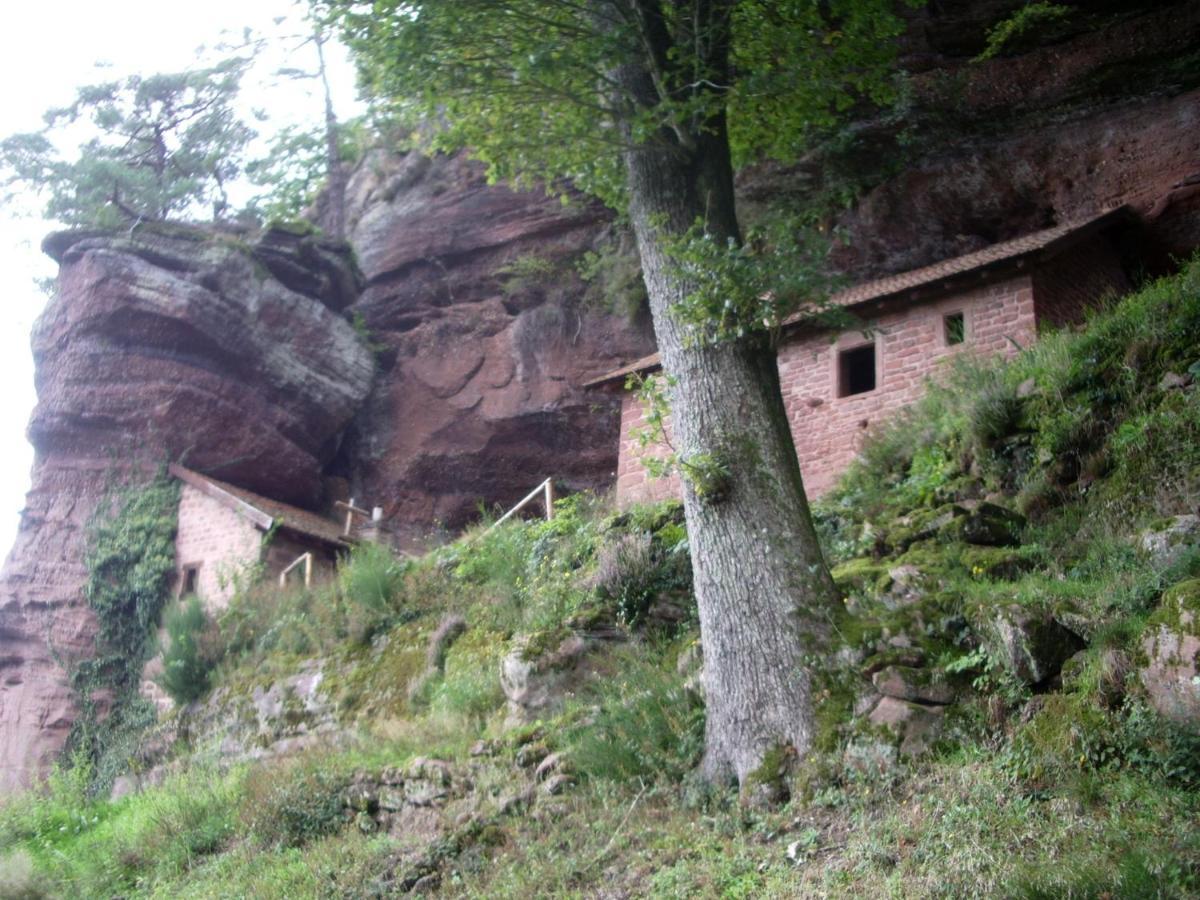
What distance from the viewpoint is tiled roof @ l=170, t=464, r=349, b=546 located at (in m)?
21.3

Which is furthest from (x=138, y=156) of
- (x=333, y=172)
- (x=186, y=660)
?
(x=186, y=660)

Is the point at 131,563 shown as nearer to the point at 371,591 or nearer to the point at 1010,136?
the point at 371,591

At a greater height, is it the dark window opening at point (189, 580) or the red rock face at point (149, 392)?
the red rock face at point (149, 392)

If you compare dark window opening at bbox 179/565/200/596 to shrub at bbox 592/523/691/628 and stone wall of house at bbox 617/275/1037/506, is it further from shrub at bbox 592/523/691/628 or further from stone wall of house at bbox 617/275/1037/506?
shrub at bbox 592/523/691/628

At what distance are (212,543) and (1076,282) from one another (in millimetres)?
15465

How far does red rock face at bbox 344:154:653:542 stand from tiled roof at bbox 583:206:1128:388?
21.3 ft

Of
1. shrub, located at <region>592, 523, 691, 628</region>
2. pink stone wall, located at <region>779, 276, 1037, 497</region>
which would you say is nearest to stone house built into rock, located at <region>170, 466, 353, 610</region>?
pink stone wall, located at <region>779, 276, 1037, 497</region>

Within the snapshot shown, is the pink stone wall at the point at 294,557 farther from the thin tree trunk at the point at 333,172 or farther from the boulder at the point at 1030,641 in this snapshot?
the boulder at the point at 1030,641

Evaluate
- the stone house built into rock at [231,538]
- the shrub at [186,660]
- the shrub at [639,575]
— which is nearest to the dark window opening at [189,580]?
the stone house built into rock at [231,538]

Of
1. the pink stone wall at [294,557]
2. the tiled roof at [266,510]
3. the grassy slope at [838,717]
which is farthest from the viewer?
the tiled roof at [266,510]

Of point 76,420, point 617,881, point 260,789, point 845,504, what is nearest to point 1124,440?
point 845,504

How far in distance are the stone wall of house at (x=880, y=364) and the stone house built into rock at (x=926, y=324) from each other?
1 centimetres

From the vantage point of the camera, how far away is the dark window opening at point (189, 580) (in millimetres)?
21641

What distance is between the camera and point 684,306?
30.6ft
